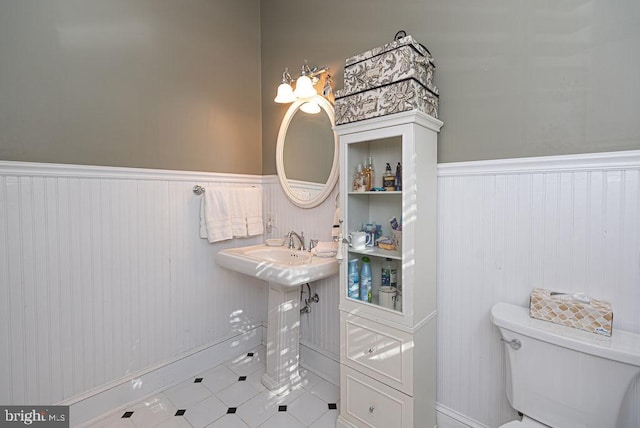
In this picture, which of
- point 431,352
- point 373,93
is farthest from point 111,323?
point 373,93

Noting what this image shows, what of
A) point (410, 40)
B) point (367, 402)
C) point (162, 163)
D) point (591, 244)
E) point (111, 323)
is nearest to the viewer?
point (591, 244)

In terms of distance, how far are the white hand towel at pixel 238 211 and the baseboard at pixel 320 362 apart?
1.02 meters

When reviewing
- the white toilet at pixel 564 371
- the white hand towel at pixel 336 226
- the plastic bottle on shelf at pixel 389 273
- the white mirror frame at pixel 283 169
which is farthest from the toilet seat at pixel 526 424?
the white mirror frame at pixel 283 169

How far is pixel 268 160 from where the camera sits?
2.52 m

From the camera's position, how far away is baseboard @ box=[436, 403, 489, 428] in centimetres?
149

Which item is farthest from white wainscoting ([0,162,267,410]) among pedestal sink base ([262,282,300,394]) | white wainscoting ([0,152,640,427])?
pedestal sink base ([262,282,300,394])

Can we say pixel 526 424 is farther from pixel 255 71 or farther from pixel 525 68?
pixel 255 71

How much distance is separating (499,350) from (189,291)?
199 centimetres

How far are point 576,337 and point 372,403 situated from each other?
95 centimetres

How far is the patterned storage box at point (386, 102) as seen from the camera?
1315 millimetres

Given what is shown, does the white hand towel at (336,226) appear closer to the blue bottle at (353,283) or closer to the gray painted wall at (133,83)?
the blue bottle at (353,283)

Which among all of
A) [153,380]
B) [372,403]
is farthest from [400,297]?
[153,380]

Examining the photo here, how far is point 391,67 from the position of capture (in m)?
1.36

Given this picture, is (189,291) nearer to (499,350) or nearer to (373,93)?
(373,93)
